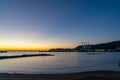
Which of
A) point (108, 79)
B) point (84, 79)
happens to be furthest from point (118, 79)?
point (84, 79)

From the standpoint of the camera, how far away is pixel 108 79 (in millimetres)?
19969

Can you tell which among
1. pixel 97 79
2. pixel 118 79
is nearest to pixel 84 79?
pixel 97 79

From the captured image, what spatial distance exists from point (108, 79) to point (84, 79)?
229cm

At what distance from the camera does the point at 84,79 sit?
20203mm

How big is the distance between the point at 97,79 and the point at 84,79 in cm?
127

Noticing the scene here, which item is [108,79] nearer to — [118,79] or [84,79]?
[118,79]

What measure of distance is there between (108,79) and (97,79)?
3.68 ft

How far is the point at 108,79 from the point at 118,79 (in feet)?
3.25

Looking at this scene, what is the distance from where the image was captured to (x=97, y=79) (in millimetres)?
19734

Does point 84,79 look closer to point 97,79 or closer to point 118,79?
point 97,79

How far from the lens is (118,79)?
20062 mm
